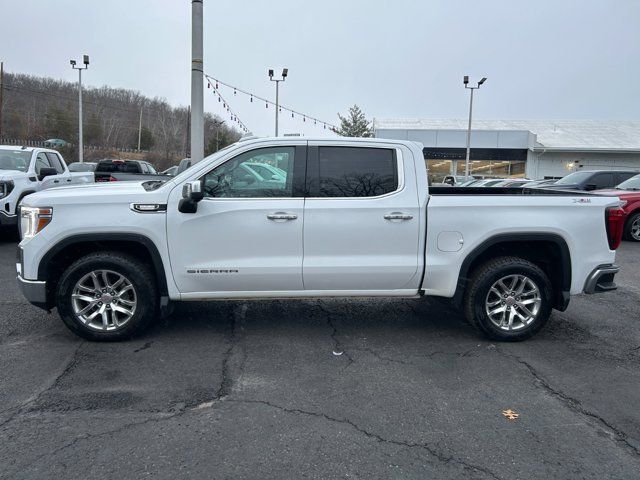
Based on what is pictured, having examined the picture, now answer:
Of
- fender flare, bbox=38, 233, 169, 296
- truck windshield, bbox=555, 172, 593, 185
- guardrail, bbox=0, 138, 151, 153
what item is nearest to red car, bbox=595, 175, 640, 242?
truck windshield, bbox=555, 172, 593, 185

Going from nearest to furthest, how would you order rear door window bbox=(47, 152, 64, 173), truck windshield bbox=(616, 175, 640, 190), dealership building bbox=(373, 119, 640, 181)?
1. rear door window bbox=(47, 152, 64, 173)
2. truck windshield bbox=(616, 175, 640, 190)
3. dealership building bbox=(373, 119, 640, 181)

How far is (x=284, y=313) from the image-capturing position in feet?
18.9

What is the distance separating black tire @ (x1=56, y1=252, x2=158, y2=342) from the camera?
4.56m

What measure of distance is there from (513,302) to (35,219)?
4.58m

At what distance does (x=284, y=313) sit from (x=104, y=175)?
1191cm

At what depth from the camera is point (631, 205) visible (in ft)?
38.0

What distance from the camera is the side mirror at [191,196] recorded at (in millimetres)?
4359

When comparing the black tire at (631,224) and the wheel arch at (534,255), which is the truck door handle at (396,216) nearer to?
the wheel arch at (534,255)

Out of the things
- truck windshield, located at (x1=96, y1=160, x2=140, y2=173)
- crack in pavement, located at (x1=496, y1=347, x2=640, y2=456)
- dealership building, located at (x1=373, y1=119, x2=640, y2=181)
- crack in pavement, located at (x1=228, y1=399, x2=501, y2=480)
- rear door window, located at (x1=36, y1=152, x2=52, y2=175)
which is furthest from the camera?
dealership building, located at (x1=373, y1=119, x2=640, y2=181)

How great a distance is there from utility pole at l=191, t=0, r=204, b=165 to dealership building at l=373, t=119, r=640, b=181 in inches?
923

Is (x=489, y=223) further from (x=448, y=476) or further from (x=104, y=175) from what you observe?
(x=104, y=175)

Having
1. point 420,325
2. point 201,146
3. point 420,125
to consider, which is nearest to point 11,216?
point 201,146

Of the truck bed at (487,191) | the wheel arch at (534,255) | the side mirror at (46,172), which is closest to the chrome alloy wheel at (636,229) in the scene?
the truck bed at (487,191)

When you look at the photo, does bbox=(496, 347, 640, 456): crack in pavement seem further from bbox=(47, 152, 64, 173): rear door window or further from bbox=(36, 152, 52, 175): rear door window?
bbox=(47, 152, 64, 173): rear door window
